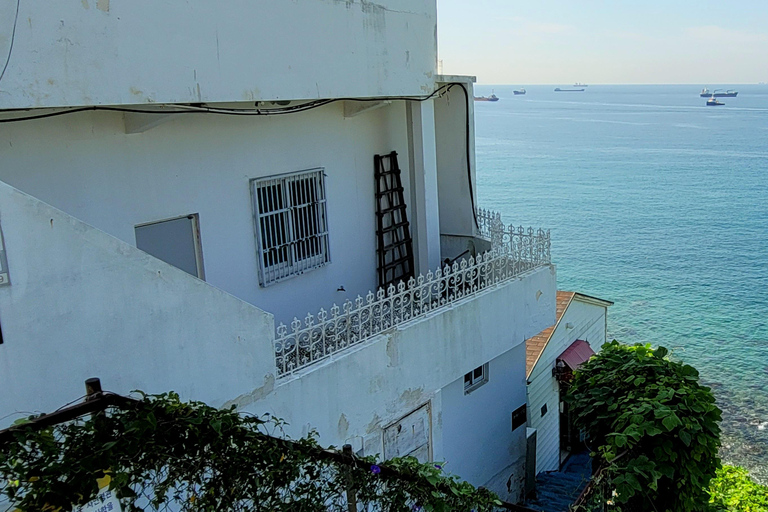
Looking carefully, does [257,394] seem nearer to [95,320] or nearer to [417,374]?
[95,320]

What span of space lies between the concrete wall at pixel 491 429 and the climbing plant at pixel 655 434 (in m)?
1.74

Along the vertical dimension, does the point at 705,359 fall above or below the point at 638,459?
below

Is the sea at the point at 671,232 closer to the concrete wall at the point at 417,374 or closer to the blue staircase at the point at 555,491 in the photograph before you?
the blue staircase at the point at 555,491

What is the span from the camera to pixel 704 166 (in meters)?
86.4

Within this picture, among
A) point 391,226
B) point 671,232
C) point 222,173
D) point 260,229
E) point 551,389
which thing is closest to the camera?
point 222,173

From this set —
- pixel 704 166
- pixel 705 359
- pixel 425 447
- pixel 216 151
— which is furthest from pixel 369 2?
pixel 704 166

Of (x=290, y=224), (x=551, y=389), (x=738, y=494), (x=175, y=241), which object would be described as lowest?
(x=738, y=494)

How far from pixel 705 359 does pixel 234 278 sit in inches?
1051

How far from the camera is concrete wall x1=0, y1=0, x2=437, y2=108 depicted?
5.46 metres

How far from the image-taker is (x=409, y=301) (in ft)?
28.1

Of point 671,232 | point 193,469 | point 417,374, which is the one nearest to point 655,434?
point 417,374

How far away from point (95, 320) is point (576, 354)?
13567 mm

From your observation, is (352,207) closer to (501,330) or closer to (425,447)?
(501,330)

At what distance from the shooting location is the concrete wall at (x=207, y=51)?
17.9ft
